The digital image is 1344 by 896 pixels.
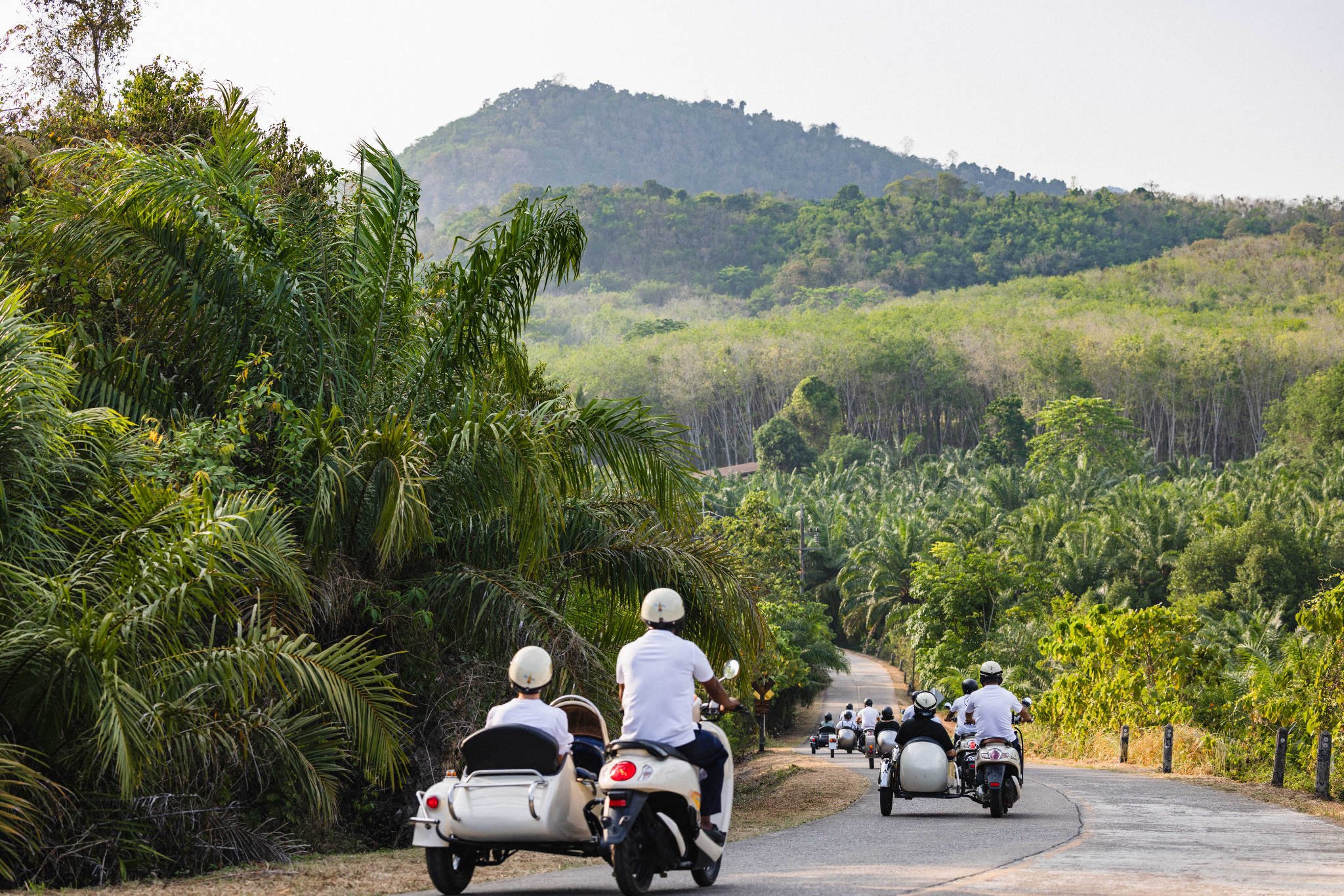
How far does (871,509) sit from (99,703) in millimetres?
70177

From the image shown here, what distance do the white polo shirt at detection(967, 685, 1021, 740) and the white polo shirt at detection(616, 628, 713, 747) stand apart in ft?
19.3

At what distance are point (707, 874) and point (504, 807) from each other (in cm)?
120

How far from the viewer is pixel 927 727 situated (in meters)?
12.8

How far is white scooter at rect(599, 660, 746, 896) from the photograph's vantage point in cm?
679

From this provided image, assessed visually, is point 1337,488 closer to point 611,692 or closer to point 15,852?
point 611,692

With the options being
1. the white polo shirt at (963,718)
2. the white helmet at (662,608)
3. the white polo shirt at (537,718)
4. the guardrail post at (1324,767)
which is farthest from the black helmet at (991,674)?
the white polo shirt at (537,718)

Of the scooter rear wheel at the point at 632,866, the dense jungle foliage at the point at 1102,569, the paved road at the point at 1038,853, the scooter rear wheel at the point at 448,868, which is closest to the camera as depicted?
the scooter rear wheel at the point at 632,866

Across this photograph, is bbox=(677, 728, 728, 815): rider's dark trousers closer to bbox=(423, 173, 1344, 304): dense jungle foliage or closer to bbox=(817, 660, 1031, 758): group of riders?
bbox=(817, 660, 1031, 758): group of riders

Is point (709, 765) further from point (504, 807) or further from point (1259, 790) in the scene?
point (1259, 790)

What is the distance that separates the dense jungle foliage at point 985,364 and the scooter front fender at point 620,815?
94.9 meters

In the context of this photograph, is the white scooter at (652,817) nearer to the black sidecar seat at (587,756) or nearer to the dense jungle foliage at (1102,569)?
the black sidecar seat at (587,756)

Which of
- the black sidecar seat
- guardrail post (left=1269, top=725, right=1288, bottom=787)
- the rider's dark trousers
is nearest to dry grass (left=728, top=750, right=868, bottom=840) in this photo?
the black sidecar seat

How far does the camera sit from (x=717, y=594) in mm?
12352

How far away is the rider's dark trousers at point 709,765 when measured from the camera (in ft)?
24.3
